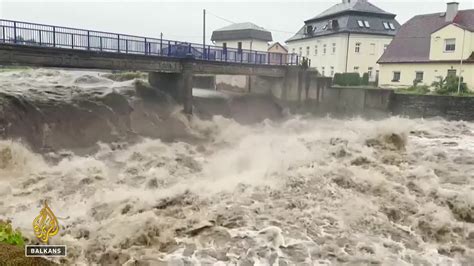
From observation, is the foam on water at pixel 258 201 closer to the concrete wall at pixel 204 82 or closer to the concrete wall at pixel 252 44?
the concrete wall at pixel 204 82

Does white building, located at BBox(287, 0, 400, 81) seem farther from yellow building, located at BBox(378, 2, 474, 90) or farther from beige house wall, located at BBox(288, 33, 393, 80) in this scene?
yellow building, located at BBox(378, 2, 474, 90)

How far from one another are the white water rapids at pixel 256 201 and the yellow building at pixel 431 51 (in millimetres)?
14574

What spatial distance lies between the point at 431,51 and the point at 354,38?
36.5 feet

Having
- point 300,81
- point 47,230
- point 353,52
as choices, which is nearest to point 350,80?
→ point 300,81

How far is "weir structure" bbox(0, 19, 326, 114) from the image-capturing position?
1825 centimetres

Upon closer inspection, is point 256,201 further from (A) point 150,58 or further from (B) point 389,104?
(B) point 389,104

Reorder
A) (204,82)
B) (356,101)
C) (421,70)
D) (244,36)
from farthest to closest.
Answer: (244,36) < (204,82) < (421,70) < (356,101)

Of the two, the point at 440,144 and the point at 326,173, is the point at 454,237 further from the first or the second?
the point at 440,144

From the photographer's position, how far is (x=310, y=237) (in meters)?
9.86

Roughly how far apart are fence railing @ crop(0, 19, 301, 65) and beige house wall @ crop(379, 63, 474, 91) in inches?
494

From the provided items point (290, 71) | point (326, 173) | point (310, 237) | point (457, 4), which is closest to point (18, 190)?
point (310, 237)

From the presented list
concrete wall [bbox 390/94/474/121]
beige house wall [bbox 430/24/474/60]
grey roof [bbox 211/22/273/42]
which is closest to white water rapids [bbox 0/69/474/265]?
concrete wall [bbox 390/94/474/121]

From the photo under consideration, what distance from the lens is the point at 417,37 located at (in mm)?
36344

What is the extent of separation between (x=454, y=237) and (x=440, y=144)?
11106mm
